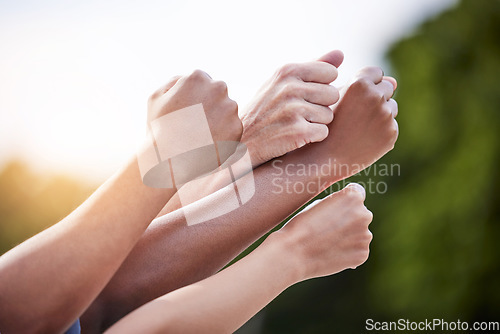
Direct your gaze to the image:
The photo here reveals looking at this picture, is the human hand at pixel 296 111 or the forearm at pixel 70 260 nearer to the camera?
the forearm at pixel 70 260

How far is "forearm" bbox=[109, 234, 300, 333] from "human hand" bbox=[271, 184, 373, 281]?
3cm

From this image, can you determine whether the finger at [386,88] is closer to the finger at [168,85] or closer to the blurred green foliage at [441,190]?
the finger at [168,85]

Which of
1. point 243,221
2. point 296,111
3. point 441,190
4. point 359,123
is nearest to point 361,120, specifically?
point 359,123

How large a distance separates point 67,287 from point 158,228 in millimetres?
193

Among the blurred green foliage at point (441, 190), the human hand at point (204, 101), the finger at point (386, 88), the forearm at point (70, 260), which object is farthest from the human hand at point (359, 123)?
the blurred green foliage at point (441, 190)

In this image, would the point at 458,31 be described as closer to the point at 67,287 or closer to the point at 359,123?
the point at 359,123

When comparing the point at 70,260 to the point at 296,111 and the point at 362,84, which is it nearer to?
the point at 296,111

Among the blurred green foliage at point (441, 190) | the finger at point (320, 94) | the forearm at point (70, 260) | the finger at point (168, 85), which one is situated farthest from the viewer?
the blurred green foliage at point (441, 190)

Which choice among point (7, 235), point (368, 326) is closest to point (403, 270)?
point (368, 326)

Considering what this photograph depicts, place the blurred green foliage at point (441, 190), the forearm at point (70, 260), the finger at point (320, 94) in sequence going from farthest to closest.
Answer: the blurred green foliage at point (441, 190) → the finger at point (320, 94) → the forearm at point (70, 260)

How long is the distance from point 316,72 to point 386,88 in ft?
0.40

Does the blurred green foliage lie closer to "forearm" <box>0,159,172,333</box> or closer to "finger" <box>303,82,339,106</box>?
"finger" <box>303,82,339,106</box>

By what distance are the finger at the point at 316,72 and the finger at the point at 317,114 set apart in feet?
0.15

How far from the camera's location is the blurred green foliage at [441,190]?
2.82 m
